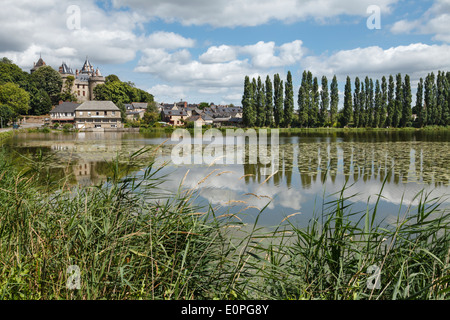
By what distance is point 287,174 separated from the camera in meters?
12.5

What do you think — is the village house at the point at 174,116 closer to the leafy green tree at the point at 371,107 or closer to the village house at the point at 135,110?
the village house at the point at 135,110

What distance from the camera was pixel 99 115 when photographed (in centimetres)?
6856

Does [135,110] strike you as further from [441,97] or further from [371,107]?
[441,97]

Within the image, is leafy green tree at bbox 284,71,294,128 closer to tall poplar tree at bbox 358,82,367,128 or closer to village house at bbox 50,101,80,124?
tall poplar tree at bbox 358,82,367,128

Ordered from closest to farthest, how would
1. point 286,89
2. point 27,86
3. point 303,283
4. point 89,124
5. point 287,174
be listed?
point 303,283 → point 287,174 → point 286,89 → point 89,124 → point 27,86

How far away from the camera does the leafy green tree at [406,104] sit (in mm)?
57969

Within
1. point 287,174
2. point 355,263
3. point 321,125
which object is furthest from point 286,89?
point 355,263

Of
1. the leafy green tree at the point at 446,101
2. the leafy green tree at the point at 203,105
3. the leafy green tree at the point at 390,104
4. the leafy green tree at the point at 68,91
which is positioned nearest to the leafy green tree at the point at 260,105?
the leafy green tree at the point at 390,104

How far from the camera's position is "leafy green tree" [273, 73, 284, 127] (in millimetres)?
59312

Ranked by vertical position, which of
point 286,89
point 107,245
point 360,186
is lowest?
point 360,186
